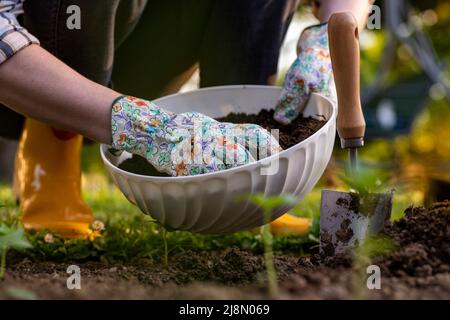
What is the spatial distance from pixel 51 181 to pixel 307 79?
0.84 m

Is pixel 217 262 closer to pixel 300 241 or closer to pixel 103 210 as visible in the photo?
pixel 300 241

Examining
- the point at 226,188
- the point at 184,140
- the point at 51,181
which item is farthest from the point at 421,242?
the point at 51,181

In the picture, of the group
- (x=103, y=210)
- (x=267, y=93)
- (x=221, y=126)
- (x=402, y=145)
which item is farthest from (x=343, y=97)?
(x=402, y=145)

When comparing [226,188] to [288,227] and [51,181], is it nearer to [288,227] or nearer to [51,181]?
[288,227]

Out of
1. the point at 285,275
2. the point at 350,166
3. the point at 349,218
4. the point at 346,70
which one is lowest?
the point at 285,275

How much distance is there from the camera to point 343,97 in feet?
4.25

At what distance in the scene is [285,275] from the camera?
4.24 ft

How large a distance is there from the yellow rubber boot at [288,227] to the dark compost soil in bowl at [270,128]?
395mm

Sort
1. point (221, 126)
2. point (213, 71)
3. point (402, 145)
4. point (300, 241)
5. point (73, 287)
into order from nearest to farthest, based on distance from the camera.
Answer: point (73, 287), point (221, 126), point (300, 241), point (213, 71), point (402, 145)

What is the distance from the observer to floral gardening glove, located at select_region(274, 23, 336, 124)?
1502mm

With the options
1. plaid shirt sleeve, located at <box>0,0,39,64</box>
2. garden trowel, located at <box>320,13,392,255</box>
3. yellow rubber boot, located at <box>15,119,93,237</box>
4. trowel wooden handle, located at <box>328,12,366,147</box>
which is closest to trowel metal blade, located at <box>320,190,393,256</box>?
garden trowel, located at <box>320,13,392,255</box>

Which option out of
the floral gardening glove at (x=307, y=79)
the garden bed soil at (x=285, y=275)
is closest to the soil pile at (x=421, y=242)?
the garden bed soil at (x=285, y=275)

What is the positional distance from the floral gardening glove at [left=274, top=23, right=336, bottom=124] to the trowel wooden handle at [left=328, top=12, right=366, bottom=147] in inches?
8.1

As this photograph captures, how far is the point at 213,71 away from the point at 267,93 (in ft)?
1.31
